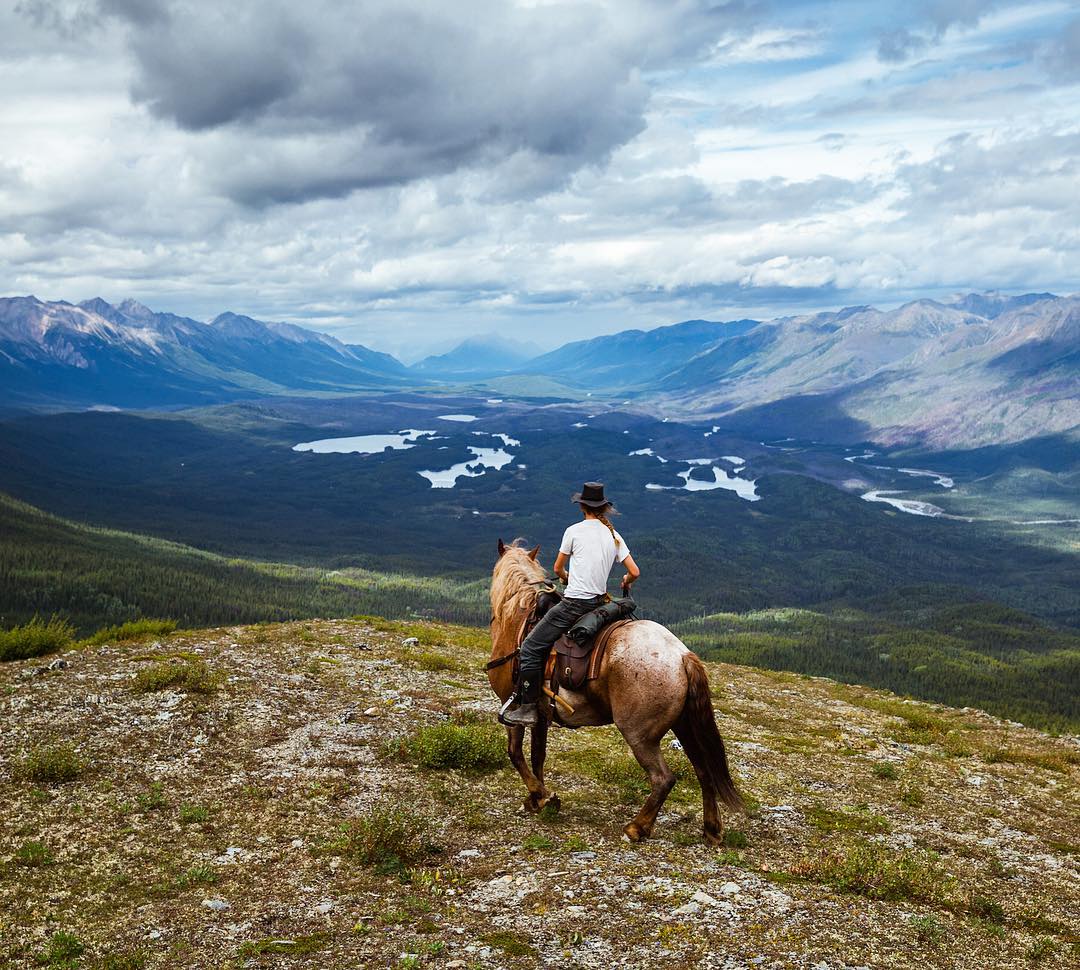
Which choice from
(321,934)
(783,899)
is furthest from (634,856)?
(321,934)

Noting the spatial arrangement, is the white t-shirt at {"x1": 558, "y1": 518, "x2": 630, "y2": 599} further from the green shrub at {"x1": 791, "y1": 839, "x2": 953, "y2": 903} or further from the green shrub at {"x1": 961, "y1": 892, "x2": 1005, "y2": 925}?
the green shrub at {"x1": 961, "y1": 892, "x2": 1005, "y2": 925}

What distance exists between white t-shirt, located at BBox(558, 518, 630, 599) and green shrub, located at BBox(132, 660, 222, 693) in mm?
11728

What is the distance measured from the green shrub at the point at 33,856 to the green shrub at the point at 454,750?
7046mm

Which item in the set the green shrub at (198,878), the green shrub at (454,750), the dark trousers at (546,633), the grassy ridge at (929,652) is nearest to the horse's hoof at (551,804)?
the dark trousers at (546,633)

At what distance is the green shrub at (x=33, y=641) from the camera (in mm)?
22234

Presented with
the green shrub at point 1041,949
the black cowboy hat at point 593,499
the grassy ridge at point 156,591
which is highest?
the black cowboy hat at point 593,499

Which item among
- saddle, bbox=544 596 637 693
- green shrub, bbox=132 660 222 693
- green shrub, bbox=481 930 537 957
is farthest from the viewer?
green shrub, bbox=132 660 222 693

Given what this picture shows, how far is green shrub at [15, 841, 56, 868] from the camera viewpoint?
1175 centimetres

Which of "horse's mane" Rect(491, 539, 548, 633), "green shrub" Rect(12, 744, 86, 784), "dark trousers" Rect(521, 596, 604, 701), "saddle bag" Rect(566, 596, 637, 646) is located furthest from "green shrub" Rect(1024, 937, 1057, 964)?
"green shrub" Rect(12, 744, 86, 784)

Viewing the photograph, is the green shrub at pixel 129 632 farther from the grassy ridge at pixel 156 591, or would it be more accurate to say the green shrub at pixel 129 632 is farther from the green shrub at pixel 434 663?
the grassy ridge at pixel 156 591

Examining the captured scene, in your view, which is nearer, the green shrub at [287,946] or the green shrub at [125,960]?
the green shrub at [125,960]

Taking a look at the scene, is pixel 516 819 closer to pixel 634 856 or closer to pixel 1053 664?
pixel 634 856

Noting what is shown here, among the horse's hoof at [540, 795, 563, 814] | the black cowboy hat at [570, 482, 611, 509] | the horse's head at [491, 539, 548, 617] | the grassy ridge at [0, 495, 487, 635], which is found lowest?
the grassy ridge at [0, 495, 487, 635]

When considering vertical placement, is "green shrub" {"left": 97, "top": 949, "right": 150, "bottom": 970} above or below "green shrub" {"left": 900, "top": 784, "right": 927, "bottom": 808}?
above
